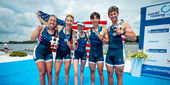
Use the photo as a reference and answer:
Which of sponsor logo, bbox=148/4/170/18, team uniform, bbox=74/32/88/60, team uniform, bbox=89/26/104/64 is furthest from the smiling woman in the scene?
sponsor logo, bbox=148/4/170/18

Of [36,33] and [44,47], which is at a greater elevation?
[36,33]

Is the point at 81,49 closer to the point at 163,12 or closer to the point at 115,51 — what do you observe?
the point at 115,51

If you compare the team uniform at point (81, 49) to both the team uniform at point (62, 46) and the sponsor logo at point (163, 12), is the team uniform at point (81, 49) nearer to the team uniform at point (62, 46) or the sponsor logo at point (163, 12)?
the team uniform at point (62, 46)

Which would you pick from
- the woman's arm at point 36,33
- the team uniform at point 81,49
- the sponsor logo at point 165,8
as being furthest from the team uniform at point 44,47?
the sponsor logo at point 165,8

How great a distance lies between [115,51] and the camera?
255 cm

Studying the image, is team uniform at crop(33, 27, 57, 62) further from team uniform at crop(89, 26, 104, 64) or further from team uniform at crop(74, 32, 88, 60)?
team uniform at crop(89, 26, 104, 64)

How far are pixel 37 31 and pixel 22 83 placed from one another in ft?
8.98

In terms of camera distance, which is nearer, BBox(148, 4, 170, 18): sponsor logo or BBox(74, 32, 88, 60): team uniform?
BBox(74, 32, 88, 60): team uniform

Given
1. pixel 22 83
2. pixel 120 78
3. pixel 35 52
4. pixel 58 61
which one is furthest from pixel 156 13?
pixel 22 83

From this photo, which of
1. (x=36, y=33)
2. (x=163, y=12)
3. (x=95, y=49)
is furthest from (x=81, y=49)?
(x=163, y=12)

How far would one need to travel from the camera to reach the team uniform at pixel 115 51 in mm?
2514

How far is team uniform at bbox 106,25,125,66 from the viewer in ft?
8.25

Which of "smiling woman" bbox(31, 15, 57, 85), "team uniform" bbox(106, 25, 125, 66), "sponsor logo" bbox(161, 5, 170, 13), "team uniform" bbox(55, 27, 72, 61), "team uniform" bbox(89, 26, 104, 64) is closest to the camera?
"team uniform" bbox(106, 25, 125, 66)

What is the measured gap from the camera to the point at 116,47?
2566mm
